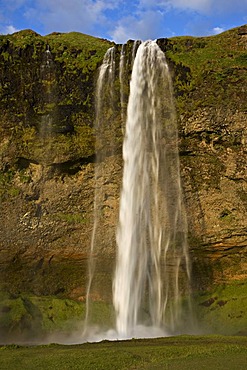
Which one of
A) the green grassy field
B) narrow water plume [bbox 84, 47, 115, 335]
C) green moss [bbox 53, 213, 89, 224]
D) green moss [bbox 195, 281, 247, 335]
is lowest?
the green grassy field

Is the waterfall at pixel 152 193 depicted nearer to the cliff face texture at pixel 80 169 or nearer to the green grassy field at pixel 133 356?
the cliff face texture at pixel 80 169

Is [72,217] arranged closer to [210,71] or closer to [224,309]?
[224,309]

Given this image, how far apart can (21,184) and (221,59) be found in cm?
1444

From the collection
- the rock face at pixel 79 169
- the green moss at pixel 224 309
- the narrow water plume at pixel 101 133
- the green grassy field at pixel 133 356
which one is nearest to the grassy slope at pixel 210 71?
the rock face at pixel 79 169

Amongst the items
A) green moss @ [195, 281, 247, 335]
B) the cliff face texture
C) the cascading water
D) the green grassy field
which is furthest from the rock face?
the green grassy field

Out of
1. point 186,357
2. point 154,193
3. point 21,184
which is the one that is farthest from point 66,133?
point 186,357

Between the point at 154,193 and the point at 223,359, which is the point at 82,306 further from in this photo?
the point at 223,359

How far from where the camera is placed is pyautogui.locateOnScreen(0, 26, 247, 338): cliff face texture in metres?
27.5

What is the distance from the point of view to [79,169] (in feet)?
93.1

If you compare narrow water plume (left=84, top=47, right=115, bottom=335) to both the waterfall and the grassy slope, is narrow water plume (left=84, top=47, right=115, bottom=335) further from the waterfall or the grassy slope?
the grassy slope

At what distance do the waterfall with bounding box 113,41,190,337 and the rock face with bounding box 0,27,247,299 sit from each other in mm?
684

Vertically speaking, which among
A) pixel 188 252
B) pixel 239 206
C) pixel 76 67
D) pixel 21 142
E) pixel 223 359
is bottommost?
pixel 223 359

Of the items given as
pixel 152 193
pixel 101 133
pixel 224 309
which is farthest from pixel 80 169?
pixel 224 309

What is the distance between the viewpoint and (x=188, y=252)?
2814 centimetres
